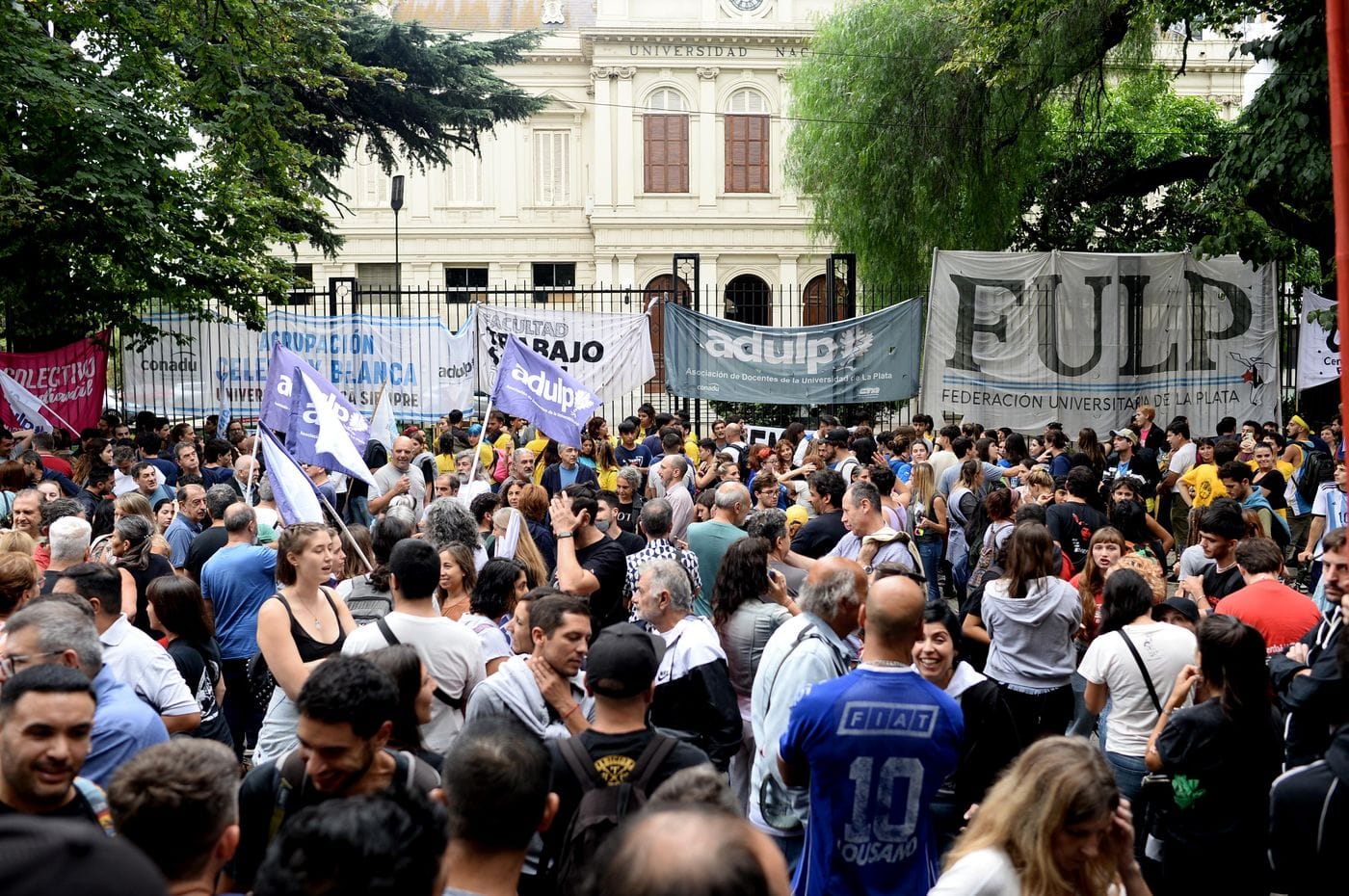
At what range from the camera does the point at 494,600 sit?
5.58m

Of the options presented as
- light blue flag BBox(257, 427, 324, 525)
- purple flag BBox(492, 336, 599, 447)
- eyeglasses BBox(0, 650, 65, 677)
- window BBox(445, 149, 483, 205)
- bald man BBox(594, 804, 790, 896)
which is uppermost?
window BBox(445, 149, 483, 205)

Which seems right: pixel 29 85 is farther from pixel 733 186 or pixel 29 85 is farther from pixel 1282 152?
pixel 733 186

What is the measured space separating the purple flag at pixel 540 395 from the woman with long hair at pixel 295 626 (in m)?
4.91

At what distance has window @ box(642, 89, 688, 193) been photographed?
42.3 m

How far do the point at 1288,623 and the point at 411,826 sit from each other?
454 centimetres

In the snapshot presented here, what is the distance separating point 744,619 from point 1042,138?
766 inches

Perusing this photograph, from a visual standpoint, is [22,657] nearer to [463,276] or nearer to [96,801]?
[96,801]

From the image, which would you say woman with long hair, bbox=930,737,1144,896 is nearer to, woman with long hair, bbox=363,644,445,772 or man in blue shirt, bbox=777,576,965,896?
man in blue shirt, bbox=777,576,965,896

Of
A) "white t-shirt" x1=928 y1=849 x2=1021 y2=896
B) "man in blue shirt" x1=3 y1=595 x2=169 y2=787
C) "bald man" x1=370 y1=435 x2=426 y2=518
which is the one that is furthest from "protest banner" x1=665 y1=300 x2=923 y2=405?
"white t-shirt" x1=928 y1=849 x2=1021 y2=896

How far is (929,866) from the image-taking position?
398 centimetres

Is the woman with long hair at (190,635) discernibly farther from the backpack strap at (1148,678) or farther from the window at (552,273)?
the window at (552,273)

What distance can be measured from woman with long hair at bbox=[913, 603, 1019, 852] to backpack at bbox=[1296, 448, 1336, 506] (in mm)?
8241

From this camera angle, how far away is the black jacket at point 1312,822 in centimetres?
337

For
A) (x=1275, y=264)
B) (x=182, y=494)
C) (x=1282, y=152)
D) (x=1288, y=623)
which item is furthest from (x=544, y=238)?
(x=1288, y=623)
